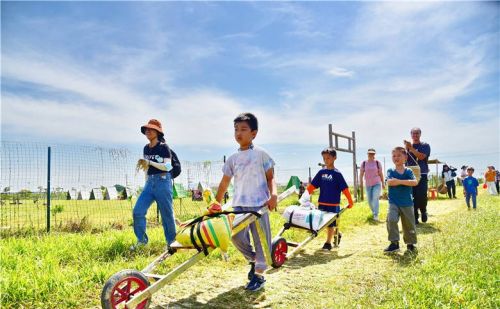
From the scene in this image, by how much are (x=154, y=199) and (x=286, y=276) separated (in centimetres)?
242

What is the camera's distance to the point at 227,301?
3.77 meters

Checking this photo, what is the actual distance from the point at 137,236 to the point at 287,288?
2631 mm

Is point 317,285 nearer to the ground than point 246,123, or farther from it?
nearer to the ground

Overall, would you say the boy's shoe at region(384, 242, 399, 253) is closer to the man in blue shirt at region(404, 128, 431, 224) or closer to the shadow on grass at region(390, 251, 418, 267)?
the shadow on grass at region(390, 251, 418, 267)

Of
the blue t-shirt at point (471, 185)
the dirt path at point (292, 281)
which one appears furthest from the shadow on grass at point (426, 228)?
the blue t-shirt at point (471, 185)

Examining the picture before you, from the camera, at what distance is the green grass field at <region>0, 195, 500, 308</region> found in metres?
3.54

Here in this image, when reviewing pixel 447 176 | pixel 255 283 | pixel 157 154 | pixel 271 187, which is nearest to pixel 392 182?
pixel 271 187

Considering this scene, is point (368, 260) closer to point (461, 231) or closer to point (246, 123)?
point (461, 231)

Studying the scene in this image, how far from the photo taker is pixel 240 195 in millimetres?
4172

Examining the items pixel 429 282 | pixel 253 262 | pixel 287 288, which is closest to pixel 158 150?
pixel 253 262

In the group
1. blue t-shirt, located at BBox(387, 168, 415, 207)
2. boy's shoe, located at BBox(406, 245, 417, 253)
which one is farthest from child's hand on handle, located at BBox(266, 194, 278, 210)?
boy's shoe, located at BBox(406, 245, 417, 253)

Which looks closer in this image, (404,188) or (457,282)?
(457,282)

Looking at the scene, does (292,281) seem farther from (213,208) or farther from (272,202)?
(213,208)

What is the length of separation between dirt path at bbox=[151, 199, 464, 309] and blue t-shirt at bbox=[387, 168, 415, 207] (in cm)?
72
